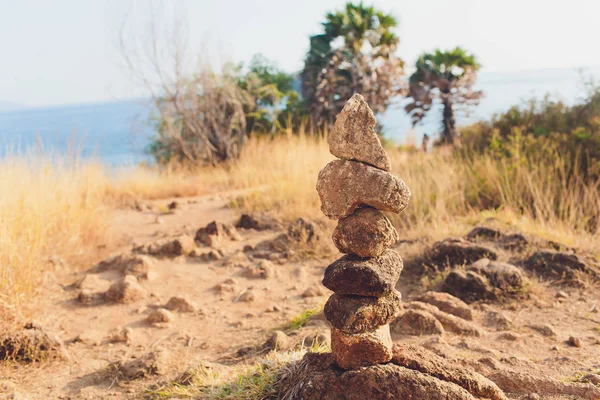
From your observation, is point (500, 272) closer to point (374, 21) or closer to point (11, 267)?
point (11, 267)

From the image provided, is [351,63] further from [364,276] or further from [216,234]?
[364,276]

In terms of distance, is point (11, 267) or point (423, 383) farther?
point (11, 267)

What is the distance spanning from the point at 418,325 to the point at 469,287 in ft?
3.46

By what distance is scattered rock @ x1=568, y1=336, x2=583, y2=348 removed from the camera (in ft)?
13.0

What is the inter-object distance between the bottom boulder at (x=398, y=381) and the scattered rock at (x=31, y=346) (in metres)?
2.04

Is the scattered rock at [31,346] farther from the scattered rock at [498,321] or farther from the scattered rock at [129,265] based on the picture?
→ the scattered rock at [498,321]

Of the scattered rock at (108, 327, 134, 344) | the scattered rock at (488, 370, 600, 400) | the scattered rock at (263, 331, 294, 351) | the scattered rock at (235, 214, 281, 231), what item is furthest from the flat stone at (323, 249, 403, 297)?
the scattered rock at (235, 214, 281, 231)

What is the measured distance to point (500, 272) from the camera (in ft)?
16.5

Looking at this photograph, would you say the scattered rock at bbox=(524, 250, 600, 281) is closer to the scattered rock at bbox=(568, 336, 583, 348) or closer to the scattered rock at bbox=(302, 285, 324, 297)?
the scattered rock at bbox=(568, 336, 583, 348)

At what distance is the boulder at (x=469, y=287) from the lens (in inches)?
195

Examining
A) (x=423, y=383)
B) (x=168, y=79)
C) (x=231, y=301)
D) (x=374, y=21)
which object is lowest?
(x=231, y=301)

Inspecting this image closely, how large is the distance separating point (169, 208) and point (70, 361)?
5.43 m

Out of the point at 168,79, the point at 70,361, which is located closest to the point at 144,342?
the point at 70,361

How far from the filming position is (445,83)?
1594 centimetres
